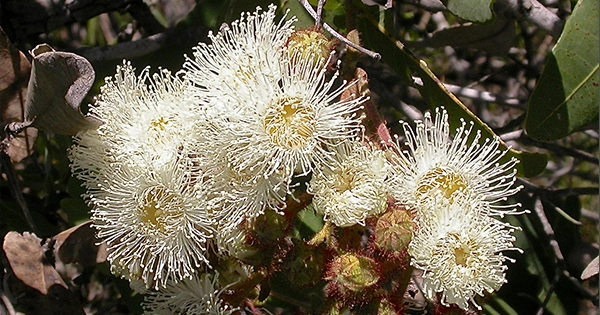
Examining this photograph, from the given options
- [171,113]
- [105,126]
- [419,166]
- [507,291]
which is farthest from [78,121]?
[507,291]

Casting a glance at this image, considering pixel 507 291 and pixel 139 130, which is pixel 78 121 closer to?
pixel 139 130

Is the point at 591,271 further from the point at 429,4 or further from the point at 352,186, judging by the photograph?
the point at 429,4

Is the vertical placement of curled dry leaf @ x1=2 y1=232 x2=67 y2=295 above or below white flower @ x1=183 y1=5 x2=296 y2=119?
below

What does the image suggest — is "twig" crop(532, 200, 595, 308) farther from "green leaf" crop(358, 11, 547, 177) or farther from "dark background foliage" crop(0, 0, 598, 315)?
"green leaf" crop(358, 11, 547, 177)

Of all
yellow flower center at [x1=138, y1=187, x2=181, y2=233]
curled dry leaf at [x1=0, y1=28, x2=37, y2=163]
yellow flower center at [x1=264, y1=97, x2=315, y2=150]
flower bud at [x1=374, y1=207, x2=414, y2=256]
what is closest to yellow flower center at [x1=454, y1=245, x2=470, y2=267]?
flower bud at [x1=374, y1=207, x2=414, y2=256]

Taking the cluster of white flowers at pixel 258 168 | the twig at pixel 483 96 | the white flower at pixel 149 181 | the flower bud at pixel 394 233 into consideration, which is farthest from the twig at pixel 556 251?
the white flower at pixel 149 181

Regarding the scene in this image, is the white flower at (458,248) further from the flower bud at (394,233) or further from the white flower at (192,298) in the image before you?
the white flower at (192,298)

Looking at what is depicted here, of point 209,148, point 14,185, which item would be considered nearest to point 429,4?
point 209,148
